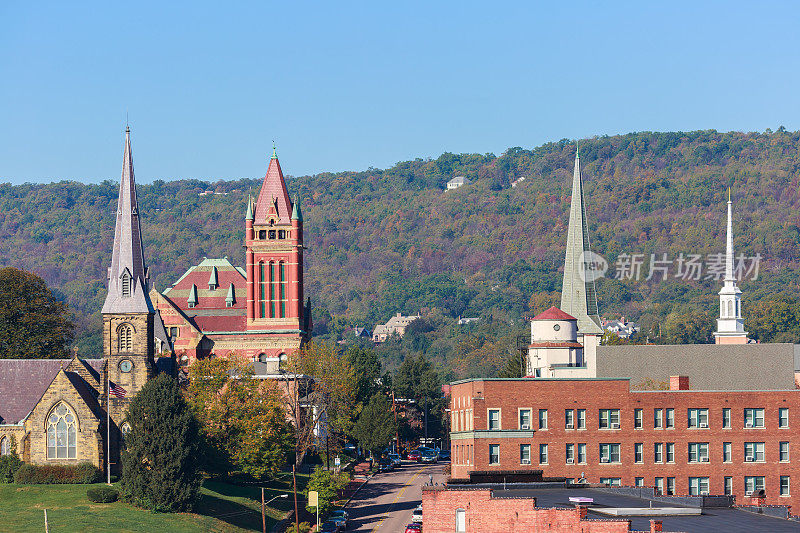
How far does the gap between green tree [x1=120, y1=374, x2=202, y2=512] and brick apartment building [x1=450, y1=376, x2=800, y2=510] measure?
20654 millimetres

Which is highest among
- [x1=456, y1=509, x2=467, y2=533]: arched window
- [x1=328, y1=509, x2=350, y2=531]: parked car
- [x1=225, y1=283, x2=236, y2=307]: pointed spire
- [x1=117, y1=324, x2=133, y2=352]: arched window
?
[x1=225, y1=283, x2=236, y2=307]: pointed spire

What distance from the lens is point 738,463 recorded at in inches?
4001

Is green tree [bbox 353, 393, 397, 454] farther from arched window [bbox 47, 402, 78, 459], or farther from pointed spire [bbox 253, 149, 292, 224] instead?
arched window [bbox 47, 402, 78, 459]

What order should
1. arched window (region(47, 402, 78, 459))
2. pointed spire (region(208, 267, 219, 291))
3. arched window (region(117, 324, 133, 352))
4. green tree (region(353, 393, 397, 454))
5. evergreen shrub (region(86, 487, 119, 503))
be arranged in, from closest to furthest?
evergreen shrub (region(86, 487, 119, 503)) → arched window (region(47, 402, 78, 459)) → arched window (region(117, 324, 133, 352)) → green tree (region(353, 393, 397, 454)) → pointed spire (region(208, 267, 219, 291))

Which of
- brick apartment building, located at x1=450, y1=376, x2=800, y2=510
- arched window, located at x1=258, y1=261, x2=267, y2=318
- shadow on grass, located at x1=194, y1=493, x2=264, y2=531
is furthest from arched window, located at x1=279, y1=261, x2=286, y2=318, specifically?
brick apartment building, located at x1=450, y1=376, x2=800, y2=510

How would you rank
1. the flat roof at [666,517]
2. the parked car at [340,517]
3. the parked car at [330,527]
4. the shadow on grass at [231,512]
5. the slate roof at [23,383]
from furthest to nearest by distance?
1. the slate roof at [23,383]
2. the parked car at [340,517]
3. the parked car at [330,527]
4. the shadow on grass at [231,512]
5. the flat roof at [666,517]

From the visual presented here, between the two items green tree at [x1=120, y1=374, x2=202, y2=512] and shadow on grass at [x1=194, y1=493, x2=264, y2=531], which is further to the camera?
shadow on grass at [x1=194, y1=493, x2=264, y2=531]

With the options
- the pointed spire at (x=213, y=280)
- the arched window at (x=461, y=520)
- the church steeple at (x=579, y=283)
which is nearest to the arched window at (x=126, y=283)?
the arched window at (x=461, y=520)

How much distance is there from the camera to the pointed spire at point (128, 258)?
353 ft

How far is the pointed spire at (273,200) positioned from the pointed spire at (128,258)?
48.7 metres

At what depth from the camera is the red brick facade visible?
56.8 metres

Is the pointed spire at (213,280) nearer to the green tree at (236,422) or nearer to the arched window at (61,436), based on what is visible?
the green tree at (236,422)

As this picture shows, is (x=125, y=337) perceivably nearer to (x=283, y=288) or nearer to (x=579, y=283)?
(x=283, y=288)

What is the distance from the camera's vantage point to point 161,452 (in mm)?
92375
